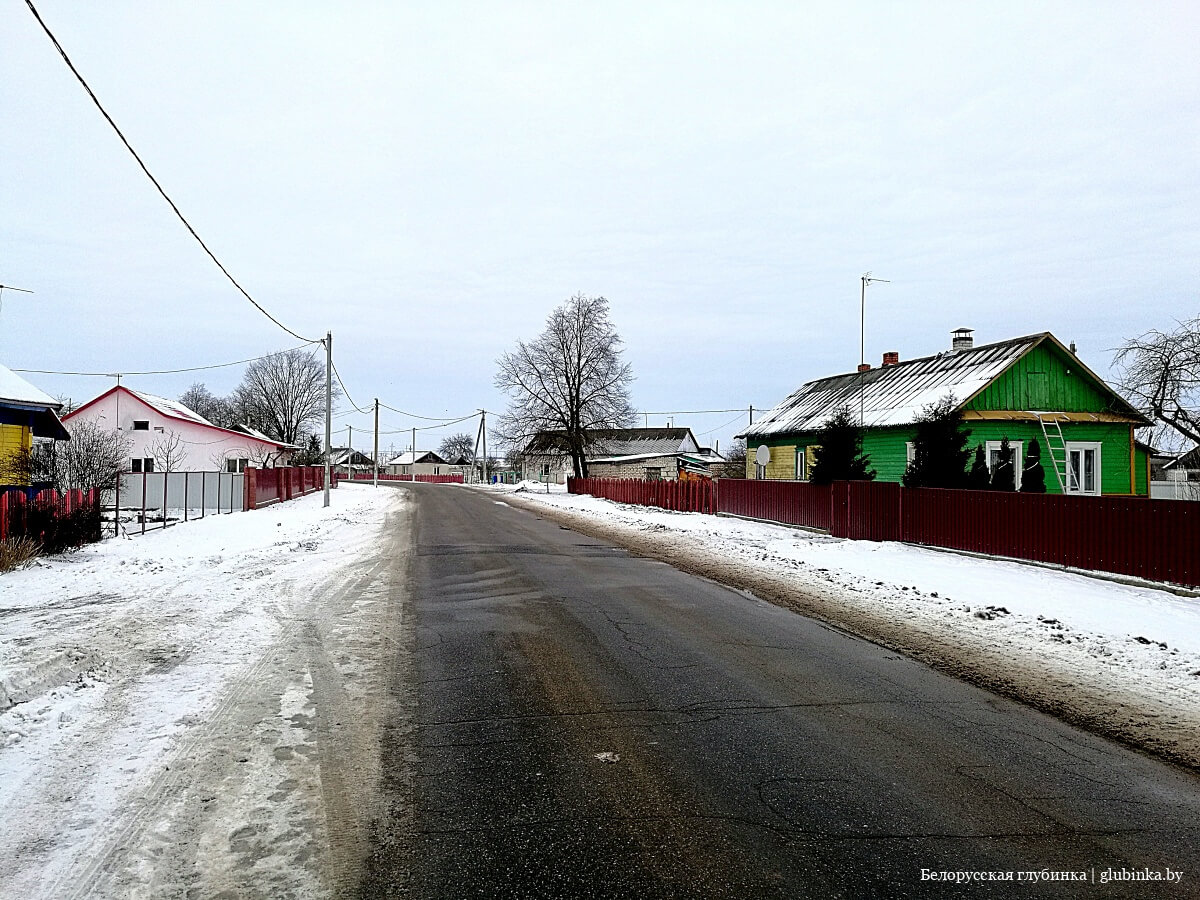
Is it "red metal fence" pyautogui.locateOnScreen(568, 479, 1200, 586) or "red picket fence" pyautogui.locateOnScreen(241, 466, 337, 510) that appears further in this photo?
"red picket fence" pyautogui.locateOnScreen(241, 466, 337, 510)

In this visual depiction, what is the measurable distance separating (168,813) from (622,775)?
222 cm

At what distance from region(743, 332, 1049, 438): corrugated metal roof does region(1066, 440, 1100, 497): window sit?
3.47m

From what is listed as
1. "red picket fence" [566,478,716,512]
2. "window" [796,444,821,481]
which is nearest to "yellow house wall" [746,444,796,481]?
"window" [796,444,821,481]

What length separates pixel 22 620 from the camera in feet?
29.3

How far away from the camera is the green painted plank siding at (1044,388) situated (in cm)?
2506

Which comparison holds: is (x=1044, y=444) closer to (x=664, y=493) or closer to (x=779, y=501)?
(x=779, y=501)

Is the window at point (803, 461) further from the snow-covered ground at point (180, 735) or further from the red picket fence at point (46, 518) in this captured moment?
the red picket fence at point (46, 518)

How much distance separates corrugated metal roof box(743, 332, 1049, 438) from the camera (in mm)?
25547

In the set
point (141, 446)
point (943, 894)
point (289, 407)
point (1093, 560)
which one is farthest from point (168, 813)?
point (289, 407)

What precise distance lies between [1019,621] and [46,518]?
51.2 ft

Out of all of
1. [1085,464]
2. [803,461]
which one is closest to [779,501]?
[803,461]

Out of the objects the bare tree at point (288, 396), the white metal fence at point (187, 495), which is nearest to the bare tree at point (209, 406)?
the bare tree at point (288, 396)

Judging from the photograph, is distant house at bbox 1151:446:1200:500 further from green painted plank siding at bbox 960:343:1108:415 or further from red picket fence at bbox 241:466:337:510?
red picket fence at bbox 241:466:337:510

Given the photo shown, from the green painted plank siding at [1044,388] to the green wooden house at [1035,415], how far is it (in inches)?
1.2
